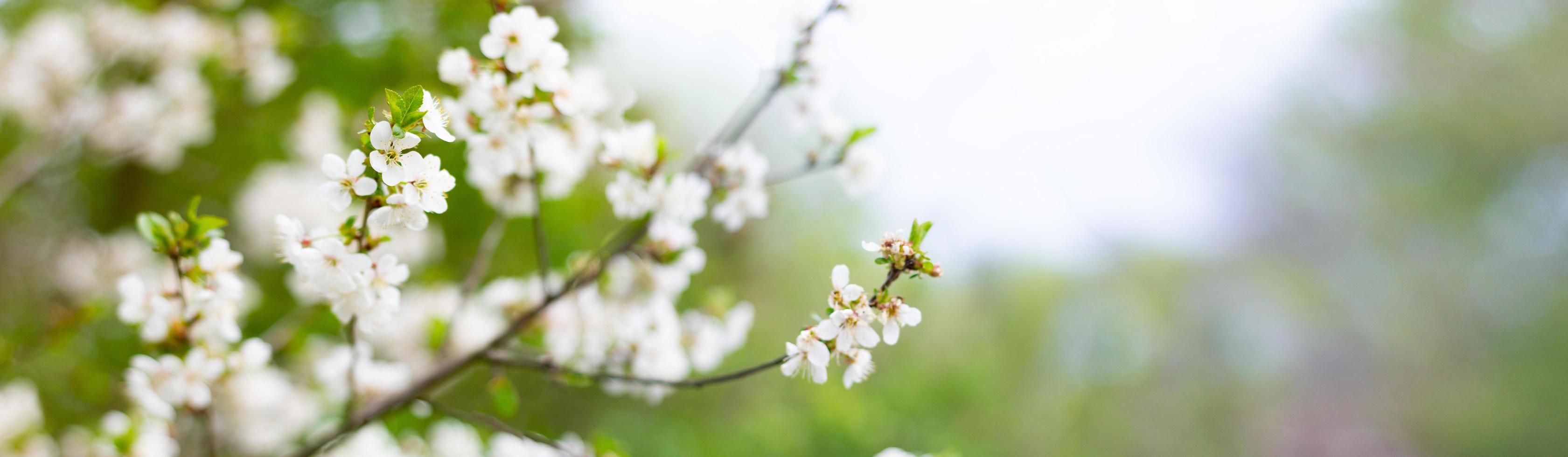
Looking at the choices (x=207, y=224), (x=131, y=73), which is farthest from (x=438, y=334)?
(x=131, y=73)

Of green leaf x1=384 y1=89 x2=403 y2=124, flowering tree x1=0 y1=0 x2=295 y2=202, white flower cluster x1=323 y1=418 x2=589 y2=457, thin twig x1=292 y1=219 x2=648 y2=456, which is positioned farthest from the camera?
flowering tree x1=0 y1=0 x2=295 y2=202

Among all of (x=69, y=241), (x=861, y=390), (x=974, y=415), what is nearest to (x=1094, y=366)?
(x=974, y=415)

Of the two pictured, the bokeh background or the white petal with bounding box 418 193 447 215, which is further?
the bokeh background

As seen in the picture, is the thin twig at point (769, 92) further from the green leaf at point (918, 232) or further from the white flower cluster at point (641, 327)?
the green leaf at point (918, 232)

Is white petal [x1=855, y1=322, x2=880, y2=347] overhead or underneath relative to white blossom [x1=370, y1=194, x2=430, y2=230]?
overhead

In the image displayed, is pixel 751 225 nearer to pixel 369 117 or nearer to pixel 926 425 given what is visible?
pixel 926 425

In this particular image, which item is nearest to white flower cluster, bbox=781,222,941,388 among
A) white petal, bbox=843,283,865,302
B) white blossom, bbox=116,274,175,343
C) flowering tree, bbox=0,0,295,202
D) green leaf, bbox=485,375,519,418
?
white petal, bbox=843,283,865,302

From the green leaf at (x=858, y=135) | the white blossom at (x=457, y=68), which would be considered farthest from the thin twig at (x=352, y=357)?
the green leaf at (x=858, y=135)

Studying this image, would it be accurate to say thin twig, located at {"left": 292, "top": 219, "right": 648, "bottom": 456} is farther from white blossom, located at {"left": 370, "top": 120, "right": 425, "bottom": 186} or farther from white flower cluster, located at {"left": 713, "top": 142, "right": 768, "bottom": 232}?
white blossom, located at {"left": 370, "top": 120, "right": 425, "bottom": 186}

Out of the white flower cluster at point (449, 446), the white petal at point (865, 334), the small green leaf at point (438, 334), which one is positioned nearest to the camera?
the white petal at point (865, 334)
